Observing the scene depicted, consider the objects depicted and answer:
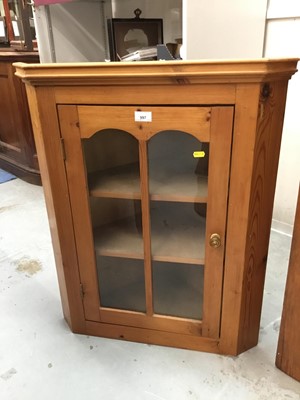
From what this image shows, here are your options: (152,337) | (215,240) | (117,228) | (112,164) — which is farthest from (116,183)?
(152,337)

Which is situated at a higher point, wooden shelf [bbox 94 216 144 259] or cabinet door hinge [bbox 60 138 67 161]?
cabinet door hinge [bbox 60 138 67 161]

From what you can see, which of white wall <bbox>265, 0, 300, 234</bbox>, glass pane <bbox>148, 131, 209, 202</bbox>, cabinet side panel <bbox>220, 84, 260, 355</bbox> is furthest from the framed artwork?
cabinet side panel <bbox>220, 84, 260, 355</bbox>

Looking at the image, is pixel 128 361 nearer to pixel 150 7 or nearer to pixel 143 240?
pixel 143 240

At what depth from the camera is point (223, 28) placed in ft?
4.65

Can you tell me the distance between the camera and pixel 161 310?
4.22 feet

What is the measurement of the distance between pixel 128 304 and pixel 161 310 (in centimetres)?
13

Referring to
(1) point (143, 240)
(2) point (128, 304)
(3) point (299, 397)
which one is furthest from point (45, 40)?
(3) point (299, 397)

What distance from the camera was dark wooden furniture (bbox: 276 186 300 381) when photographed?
1.07 meters

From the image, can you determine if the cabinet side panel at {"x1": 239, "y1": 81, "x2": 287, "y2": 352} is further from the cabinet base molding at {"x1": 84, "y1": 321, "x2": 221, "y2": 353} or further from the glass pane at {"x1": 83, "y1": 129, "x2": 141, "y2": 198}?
the glass pane at {"x1": 83, "y1": 129, "x2": 141, "y2": 198}

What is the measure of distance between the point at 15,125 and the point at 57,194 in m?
1.89

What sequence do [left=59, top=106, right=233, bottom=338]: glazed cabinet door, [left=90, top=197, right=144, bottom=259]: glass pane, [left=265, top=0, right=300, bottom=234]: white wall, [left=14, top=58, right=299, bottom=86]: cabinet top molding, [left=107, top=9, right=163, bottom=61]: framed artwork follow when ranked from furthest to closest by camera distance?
1. [left=265, top=0, right=300, bottom=234]: white wall
2. [left=107, top=9, right=163, bottom=61]: framed artwork
3. [left=90, top=197, right=144, bottom=259]: glass pane
4. [left=59, top=106, right=233, bottom=338]: glazed cabinet door
5. [left=14, top=58, right=299, bottom=86]: cabinet top molding

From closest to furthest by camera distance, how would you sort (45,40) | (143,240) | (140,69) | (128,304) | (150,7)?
(140,69) → (143,240) → (128,304) → (45,40) → (150,7)

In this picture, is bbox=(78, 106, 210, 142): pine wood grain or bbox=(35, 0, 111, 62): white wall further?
bbox=(35, 0, 111, 62): white wall

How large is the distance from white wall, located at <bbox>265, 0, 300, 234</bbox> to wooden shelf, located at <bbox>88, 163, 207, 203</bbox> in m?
0.97
